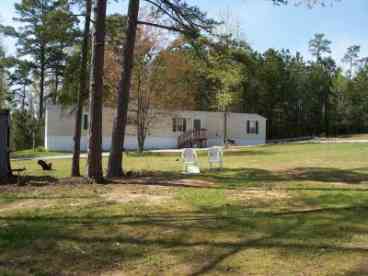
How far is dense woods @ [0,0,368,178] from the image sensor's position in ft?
39.3

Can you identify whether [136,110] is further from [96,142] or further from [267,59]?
[267,59]

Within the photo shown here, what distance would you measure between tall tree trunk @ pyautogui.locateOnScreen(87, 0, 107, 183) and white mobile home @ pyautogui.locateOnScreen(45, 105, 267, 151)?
19865 mm

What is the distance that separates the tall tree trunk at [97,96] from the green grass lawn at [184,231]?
1707mm

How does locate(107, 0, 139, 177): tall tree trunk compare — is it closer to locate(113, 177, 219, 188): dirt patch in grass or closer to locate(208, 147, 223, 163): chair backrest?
locate(113, 177, 219, 188): dirt patch in grass

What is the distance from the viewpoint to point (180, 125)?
3806cm

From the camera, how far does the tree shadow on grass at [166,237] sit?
4.19 m

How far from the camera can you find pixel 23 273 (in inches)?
153

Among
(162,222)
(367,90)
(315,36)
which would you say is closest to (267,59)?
(367,90)

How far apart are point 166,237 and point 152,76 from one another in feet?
78.5

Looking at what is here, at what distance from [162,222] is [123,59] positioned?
7.03 m

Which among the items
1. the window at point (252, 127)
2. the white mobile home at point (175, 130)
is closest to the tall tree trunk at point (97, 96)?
the white mobile home at point (175, 130)

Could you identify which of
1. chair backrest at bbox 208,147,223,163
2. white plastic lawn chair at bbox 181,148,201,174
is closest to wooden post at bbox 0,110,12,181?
white plastic lawn chair at bbox 181,148,201,174

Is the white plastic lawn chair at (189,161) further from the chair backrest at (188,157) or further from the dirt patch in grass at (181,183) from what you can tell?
the dirt patch in grass at (181,183)

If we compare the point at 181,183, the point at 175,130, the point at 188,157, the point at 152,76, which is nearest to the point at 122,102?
the point at 181,183
